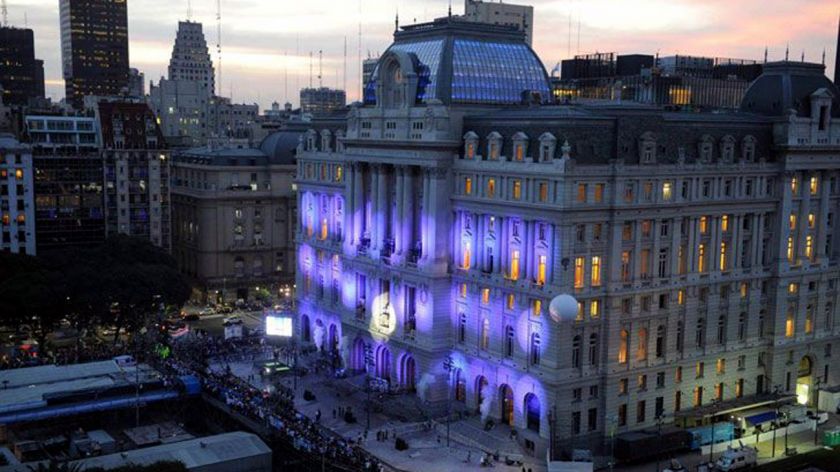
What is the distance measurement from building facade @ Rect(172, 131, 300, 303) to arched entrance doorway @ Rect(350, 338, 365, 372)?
57.9 m

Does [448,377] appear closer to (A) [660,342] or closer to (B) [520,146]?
(A) [660,342]

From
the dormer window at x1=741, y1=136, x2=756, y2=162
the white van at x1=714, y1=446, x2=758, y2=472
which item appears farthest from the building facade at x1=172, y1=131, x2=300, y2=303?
the white van at x1=714, y1=446, x2=758, y2=472

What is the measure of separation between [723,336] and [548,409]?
27363 mm

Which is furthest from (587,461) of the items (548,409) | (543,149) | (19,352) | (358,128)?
(19,352)

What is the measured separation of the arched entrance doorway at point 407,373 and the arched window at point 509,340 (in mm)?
16831

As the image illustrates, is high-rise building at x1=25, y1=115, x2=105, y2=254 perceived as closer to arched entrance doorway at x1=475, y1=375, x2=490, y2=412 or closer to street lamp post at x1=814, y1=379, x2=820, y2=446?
arched entrance doorway at x1=475, y1=375, x2=490, y2=412

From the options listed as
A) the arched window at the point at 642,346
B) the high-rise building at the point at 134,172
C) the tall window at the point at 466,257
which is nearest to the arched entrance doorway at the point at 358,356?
the tall window at the point at 466,257

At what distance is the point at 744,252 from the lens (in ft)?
366

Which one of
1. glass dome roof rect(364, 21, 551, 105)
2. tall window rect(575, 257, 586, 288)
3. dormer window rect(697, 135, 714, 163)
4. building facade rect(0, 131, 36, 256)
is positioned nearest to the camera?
tall window rect(575, 257, 586, 288)

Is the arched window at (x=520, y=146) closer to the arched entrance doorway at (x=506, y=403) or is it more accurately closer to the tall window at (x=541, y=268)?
the tall window at (x=541, y=268)

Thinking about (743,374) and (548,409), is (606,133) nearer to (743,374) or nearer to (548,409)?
(548,409)

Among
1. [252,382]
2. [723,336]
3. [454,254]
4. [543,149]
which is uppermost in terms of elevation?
[543,149]

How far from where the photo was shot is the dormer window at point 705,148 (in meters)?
104

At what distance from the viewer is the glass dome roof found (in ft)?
375
